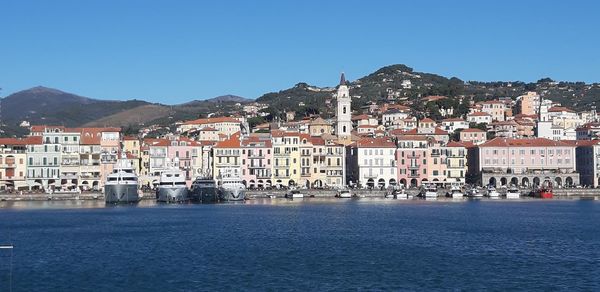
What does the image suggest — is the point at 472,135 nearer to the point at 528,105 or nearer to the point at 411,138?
the point at 411,138

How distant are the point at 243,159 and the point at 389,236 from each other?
55.8 m

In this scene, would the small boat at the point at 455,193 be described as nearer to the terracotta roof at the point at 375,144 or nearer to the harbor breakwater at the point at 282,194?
the harbor breakwater at the point at 282,194

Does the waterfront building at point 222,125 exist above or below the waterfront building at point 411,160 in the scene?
above

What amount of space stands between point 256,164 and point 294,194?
34.2 ft

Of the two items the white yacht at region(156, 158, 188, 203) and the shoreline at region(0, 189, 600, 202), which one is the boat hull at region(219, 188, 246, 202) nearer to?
the white yacht at region(156, 158, 188, 203)

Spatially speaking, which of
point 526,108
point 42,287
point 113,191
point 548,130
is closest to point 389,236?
point 42,287

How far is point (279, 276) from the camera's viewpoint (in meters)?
34.0

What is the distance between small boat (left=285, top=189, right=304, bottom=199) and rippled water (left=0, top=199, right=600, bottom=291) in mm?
23566

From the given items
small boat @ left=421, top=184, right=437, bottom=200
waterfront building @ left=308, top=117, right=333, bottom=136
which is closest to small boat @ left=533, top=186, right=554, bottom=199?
small boat @ left=421, top=184, right=437, bottom=200

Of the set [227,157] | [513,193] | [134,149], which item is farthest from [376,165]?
[134,149]

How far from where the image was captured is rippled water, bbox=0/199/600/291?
1291 inches

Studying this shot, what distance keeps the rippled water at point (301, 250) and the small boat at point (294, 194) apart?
23.6 m

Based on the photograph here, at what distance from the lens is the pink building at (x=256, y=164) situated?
103438 millimetres

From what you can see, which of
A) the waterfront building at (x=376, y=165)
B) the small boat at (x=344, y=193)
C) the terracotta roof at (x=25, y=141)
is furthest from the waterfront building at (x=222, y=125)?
the small boat at (x=344, y=193)
